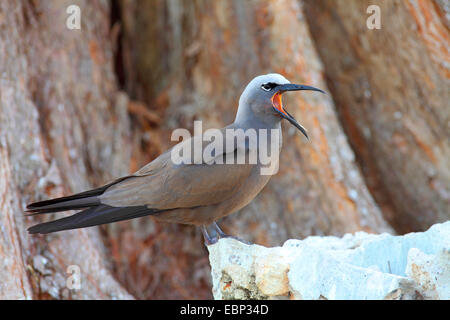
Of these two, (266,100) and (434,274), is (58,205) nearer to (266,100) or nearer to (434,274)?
(266,100)

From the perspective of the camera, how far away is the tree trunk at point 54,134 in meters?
4.65

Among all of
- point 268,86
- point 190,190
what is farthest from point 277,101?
point 190,190

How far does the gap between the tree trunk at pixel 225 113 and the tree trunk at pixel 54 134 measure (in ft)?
2.36

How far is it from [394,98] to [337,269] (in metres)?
3.17

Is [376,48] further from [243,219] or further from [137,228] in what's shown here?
[137,228]

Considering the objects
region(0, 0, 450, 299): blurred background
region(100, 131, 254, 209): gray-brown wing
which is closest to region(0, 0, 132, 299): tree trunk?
region(0, 0, 450, 299): blurred background

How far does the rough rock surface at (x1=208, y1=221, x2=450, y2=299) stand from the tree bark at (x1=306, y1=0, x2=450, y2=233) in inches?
85.4

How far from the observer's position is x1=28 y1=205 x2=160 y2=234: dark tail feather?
376 cm

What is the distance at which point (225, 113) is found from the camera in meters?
6.46

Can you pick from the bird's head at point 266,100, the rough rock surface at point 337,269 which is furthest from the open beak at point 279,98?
the rough rock surface at point 337,269

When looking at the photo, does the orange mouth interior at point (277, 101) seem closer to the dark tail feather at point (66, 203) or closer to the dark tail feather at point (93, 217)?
the dark tail feather at point (93, 217)

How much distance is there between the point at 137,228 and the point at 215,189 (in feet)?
8.73
